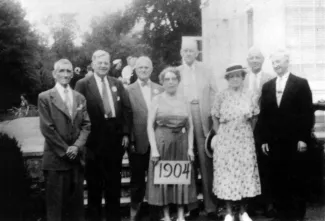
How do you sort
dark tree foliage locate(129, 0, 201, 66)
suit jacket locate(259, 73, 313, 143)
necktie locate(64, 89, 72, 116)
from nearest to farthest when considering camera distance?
necktie locate(64, 89, 72, 116) → suit jacket locate(259, 73, 313, 143) → dark tree foliage locate(129, 0, 201, 66)

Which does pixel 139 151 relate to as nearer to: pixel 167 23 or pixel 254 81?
pixel 254 81

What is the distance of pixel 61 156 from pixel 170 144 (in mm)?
1226

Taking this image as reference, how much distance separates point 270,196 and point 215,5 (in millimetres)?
10330

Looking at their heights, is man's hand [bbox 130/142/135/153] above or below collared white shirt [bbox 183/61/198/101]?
below

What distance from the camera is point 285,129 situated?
4504 mm

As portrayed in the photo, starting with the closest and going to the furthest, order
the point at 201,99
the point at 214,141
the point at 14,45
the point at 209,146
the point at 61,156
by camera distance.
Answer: the point at 61,156
the point at 214,141
the point at 209,146
the point at 201,99
the point at 14,45

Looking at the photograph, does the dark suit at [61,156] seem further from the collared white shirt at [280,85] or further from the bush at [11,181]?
the collared white shirt at [280,85]

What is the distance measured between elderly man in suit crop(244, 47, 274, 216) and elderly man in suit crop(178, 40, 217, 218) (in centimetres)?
54

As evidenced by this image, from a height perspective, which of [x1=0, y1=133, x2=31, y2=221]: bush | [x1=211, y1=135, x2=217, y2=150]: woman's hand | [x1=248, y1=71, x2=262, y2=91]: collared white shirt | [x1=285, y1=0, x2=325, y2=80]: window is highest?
[x1=285, y1=0, x2=325, y2=80]: window

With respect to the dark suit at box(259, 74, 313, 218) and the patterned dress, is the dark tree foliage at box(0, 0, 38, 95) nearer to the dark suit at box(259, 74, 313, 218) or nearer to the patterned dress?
the patterned dress

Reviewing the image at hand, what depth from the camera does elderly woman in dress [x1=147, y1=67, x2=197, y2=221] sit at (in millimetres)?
4512

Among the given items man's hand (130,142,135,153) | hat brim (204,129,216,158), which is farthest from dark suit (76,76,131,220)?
hat brim (204,129,216,158)

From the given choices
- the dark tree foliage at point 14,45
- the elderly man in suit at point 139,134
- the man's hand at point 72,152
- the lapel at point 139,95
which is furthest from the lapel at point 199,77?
the dark tree foliage at point 14,45

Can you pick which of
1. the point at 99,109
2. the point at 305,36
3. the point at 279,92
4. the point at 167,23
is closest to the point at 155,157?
the point at 99,109
